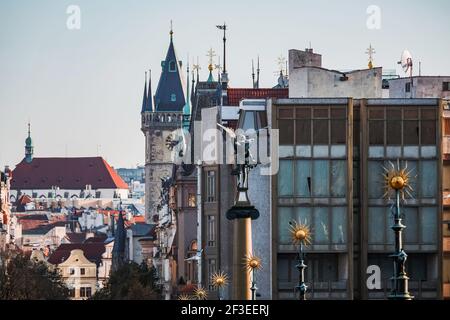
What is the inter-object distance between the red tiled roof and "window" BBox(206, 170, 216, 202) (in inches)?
122

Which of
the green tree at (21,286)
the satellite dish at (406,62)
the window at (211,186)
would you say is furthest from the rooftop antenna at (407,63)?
the green tree at (21,286)

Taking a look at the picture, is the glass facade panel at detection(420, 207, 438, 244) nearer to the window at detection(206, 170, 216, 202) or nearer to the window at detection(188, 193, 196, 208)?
the window at detection(206, 170, 216, 202)

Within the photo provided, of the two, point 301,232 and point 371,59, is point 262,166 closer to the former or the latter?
point 371,59

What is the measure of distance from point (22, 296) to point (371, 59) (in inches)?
1266

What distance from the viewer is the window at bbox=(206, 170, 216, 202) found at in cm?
7838

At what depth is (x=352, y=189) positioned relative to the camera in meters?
68.9

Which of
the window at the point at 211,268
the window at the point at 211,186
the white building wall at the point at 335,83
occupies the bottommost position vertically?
the window at the point at 211,268

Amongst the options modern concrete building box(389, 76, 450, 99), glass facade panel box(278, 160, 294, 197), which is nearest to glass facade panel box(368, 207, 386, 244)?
glass facade panel box(278, 160, 294, 197)

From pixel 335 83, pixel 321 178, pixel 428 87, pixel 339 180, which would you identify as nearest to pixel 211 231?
pixel 335 83

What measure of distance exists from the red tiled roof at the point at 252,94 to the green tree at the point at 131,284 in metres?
24.3

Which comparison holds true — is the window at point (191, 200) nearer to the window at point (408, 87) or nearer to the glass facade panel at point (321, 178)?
the window at point (408, 87)

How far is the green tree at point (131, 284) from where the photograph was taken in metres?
106
